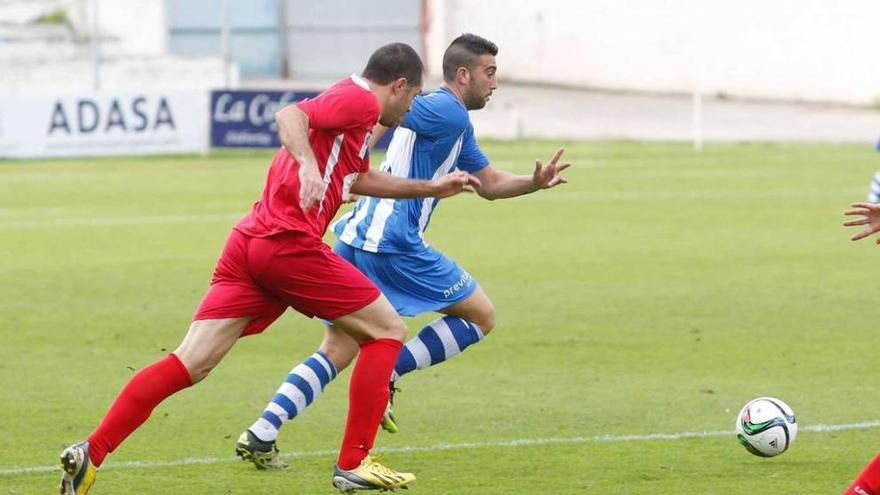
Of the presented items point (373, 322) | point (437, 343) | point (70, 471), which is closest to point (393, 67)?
point (373, 322)

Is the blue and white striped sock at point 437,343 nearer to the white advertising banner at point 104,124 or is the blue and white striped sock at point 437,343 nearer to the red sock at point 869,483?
the red sock at point 869,483

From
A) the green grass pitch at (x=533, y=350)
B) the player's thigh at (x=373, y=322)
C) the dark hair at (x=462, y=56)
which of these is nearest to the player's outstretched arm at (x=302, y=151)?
the player's thigh at (x=373, y=322)

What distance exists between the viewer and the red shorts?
6781 millimetres

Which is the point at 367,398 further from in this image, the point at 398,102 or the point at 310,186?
the point at 398,102

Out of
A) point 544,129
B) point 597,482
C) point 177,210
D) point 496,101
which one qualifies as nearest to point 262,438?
point 597,482

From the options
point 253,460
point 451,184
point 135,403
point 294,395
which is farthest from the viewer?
point 294,395

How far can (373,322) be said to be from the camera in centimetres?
694

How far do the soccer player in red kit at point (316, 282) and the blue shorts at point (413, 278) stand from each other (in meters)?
1.14

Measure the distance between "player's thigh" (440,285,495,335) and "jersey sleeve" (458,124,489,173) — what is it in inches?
25.6

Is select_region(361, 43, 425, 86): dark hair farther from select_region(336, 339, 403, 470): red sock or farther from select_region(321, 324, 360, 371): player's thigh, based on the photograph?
select_region(321, 324, 360, 371): player's thigh

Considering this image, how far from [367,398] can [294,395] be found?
30.1 inches

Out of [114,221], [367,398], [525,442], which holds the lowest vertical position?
[525,442]

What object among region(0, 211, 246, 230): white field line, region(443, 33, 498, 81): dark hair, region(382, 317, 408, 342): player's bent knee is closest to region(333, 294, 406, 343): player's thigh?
region(382, 317, 408, 342): player's bent knee

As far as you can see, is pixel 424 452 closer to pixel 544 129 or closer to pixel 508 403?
pixel 508 403
